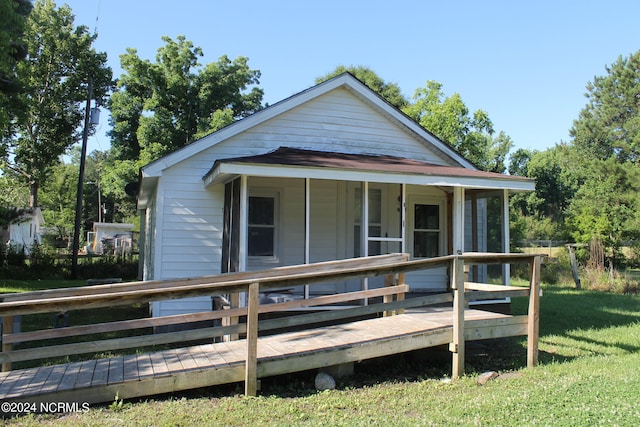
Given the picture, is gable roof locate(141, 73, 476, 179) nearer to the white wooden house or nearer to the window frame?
the white wooden house

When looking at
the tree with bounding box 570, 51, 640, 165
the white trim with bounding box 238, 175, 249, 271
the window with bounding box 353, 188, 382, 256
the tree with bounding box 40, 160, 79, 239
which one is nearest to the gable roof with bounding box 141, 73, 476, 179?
the window with bounding box 353, 188, 382, 256

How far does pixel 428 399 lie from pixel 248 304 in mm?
2063

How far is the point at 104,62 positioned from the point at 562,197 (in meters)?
42.1

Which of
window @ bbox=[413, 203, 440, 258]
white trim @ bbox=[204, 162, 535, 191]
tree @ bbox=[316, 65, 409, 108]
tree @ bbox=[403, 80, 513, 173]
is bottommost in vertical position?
window @ bbox=[413, 203, 440, 258]

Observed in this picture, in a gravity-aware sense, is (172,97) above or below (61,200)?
above

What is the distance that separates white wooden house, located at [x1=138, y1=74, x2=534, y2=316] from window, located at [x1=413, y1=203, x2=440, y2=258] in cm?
2

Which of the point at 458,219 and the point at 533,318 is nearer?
the point at 533,318

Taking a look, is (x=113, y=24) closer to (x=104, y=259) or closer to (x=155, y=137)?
(x=104, y=259)

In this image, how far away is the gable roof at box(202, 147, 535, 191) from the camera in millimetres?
7469

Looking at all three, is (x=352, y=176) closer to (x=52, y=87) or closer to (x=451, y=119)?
(x=451, y=119)

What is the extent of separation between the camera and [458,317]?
5.73m

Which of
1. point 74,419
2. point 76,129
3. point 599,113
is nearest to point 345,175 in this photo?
point 74,419

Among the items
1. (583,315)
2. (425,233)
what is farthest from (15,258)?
(583,315)

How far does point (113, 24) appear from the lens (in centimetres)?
1167
